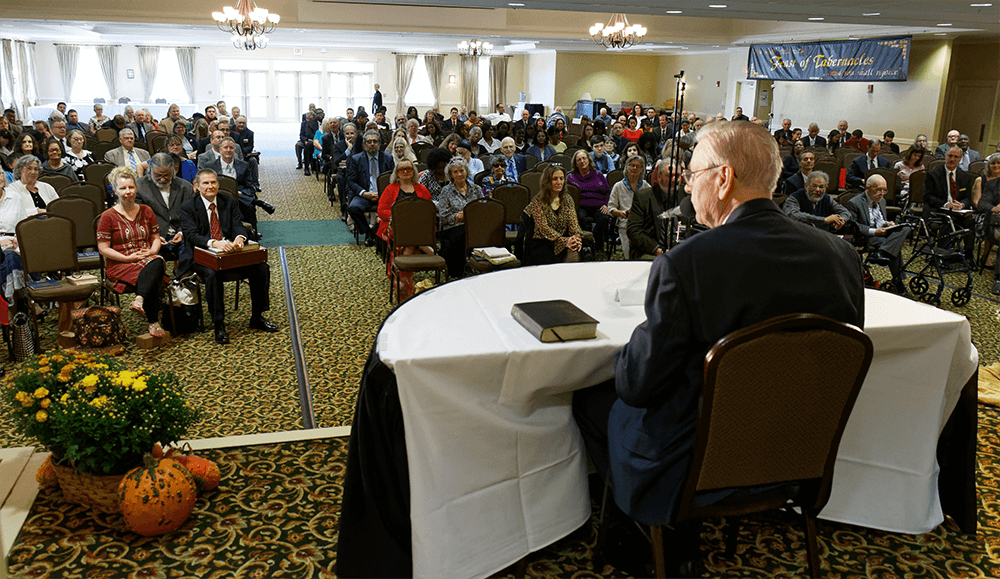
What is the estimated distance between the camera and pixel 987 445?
3.81 metres

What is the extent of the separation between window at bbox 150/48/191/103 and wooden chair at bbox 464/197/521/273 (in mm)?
25618

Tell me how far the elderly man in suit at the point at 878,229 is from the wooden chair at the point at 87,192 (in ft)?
21.8

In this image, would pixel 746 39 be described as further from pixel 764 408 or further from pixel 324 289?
pixel 764 408

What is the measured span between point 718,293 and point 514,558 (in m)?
1.17

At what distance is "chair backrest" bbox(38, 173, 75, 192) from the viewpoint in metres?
7.08

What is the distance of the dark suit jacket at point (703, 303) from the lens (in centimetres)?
189

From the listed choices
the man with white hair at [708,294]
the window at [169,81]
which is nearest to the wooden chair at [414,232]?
the man with white hair at [708,294]

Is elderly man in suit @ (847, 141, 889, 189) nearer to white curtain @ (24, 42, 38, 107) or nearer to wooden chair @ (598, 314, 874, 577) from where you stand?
wooden chair @ (598, 314, 874, 577)

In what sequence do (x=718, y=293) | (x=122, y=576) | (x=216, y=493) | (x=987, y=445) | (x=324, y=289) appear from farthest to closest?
(x=324, y=289)
(x=987, y=445)
(x=216, y=493)
(x=122, y=576)
(x=718, y=293)

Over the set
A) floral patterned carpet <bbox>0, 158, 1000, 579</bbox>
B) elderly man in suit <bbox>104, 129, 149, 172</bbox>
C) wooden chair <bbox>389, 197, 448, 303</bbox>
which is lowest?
floral patterned carpet <bbox>0, 158, 1000, 579</bbox>

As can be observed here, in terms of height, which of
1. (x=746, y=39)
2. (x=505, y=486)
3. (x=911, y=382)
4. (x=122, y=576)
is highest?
(x=746, y=39)

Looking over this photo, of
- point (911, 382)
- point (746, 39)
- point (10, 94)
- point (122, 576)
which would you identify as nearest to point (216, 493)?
point (122, 576)

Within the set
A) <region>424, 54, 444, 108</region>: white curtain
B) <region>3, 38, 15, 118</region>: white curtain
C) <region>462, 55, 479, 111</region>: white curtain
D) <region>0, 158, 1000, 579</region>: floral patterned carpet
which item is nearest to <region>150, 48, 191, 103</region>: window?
<region>3, 38, 15, 118</region>: white curtain

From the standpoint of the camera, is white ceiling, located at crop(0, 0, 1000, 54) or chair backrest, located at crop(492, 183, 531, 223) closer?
chair backrest, located at crop(492, 183, 531, 223)
